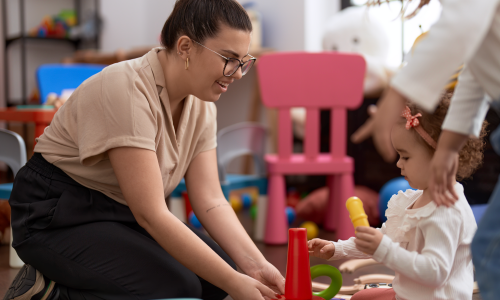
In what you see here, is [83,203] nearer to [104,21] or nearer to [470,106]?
[470,106]

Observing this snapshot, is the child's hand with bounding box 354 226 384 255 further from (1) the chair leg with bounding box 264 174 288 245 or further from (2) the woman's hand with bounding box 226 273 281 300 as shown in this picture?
(1) the chair leg with bounding box 264 174 288 245

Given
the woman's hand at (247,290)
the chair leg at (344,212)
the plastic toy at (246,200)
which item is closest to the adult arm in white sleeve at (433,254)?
the woman's hand at (247,290)

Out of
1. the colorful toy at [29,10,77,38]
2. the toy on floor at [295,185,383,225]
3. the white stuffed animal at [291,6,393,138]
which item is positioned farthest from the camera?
the colorful toy at [29,10,77,38]

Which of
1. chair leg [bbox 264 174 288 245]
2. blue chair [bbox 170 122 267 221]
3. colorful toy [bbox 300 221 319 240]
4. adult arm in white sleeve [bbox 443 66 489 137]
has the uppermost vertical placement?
adult arm in white sleeve [bbox 443 66 489 137]

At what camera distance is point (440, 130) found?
77 cm

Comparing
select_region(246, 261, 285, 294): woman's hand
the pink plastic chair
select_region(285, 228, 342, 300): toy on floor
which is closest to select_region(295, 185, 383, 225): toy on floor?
the pink plastic chair

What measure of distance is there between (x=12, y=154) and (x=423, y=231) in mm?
1302

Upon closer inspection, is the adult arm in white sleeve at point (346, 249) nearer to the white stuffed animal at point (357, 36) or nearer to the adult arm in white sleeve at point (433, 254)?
the adult arm in white sleeve at point (433, 254)

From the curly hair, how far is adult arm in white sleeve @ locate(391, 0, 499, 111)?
25cm

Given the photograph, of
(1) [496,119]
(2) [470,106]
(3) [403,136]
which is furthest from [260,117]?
(2) [470,106]

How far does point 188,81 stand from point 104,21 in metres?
3.40

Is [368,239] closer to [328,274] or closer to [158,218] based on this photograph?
[328,274]

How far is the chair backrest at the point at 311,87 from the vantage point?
191cm

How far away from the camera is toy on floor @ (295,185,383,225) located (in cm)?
216
